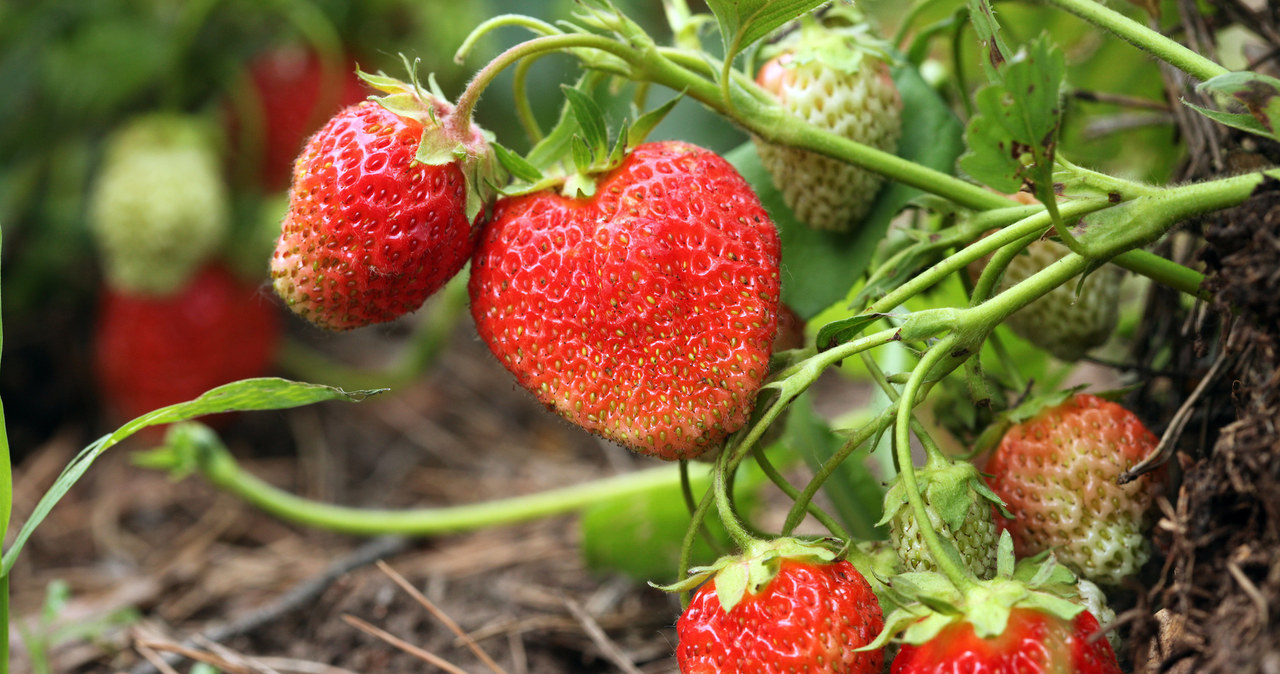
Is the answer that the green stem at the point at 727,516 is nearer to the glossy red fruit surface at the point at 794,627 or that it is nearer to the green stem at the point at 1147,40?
the glossy red fruit surface at the point at 794,627

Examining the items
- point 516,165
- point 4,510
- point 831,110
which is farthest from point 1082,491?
point 4,510

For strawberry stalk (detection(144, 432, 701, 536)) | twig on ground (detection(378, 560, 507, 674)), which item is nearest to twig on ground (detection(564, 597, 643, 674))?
twig on ground (detection(378, 560, 507, 674))

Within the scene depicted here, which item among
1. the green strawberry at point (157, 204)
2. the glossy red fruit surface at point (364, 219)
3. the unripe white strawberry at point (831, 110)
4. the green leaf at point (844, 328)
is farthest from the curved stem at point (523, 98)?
the green strawberry at point (157, 204)

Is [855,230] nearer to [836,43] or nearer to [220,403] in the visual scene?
[836,43]

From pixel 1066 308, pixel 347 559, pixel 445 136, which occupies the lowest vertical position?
pixel 347 559

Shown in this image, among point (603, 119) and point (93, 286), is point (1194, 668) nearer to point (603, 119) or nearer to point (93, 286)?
point (603, 119)

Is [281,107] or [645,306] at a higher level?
[645,306]

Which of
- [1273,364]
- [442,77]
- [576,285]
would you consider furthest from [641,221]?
[442,77]
